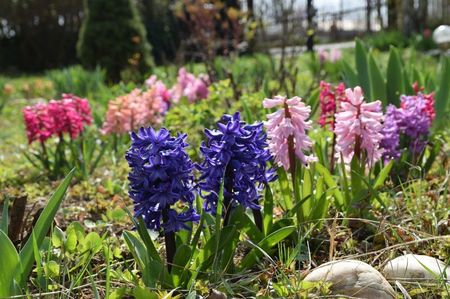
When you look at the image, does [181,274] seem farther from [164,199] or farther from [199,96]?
[199,96]

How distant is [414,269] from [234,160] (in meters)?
0.60

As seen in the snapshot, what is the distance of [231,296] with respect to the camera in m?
1.62

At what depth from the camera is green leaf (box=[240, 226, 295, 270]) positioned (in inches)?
65.4

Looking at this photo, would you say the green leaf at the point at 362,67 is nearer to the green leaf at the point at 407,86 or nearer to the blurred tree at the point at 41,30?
the green leaf at the point at 407,86

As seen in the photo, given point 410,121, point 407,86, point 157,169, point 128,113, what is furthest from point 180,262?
point 128,113

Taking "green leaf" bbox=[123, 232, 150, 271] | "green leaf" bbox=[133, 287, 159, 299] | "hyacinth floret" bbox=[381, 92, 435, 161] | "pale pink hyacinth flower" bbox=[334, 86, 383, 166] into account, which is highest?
"pale pink hyacinth flower" bbox=[334, 86, 383, 166]

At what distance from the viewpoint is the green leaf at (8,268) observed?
4.81 ft

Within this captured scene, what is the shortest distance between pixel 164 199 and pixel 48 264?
16.3 inches

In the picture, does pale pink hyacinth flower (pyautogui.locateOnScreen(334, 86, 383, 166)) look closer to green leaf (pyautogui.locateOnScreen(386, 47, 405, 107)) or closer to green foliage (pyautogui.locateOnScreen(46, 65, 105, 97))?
green leaf (pyautogui.locateOnScreen(386, 47, 405, 107))

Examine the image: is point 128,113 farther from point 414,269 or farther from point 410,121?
point 414,269

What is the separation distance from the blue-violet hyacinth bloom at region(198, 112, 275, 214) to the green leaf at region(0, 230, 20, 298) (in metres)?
0.52

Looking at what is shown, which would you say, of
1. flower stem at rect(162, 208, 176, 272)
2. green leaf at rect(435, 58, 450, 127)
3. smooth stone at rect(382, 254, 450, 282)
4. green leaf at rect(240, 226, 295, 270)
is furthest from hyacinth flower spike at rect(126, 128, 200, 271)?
green leaf at rect(435, 58, 450, 127)

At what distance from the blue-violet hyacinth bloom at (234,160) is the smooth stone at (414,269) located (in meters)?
0.44

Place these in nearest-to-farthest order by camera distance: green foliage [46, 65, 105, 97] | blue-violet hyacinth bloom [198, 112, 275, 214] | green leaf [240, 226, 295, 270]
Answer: blue-violet hyacinth bloom [198, 112, 275, 214], green leaf [240, 226, 295, 270], green foliage [46, 65, 105, 97]
